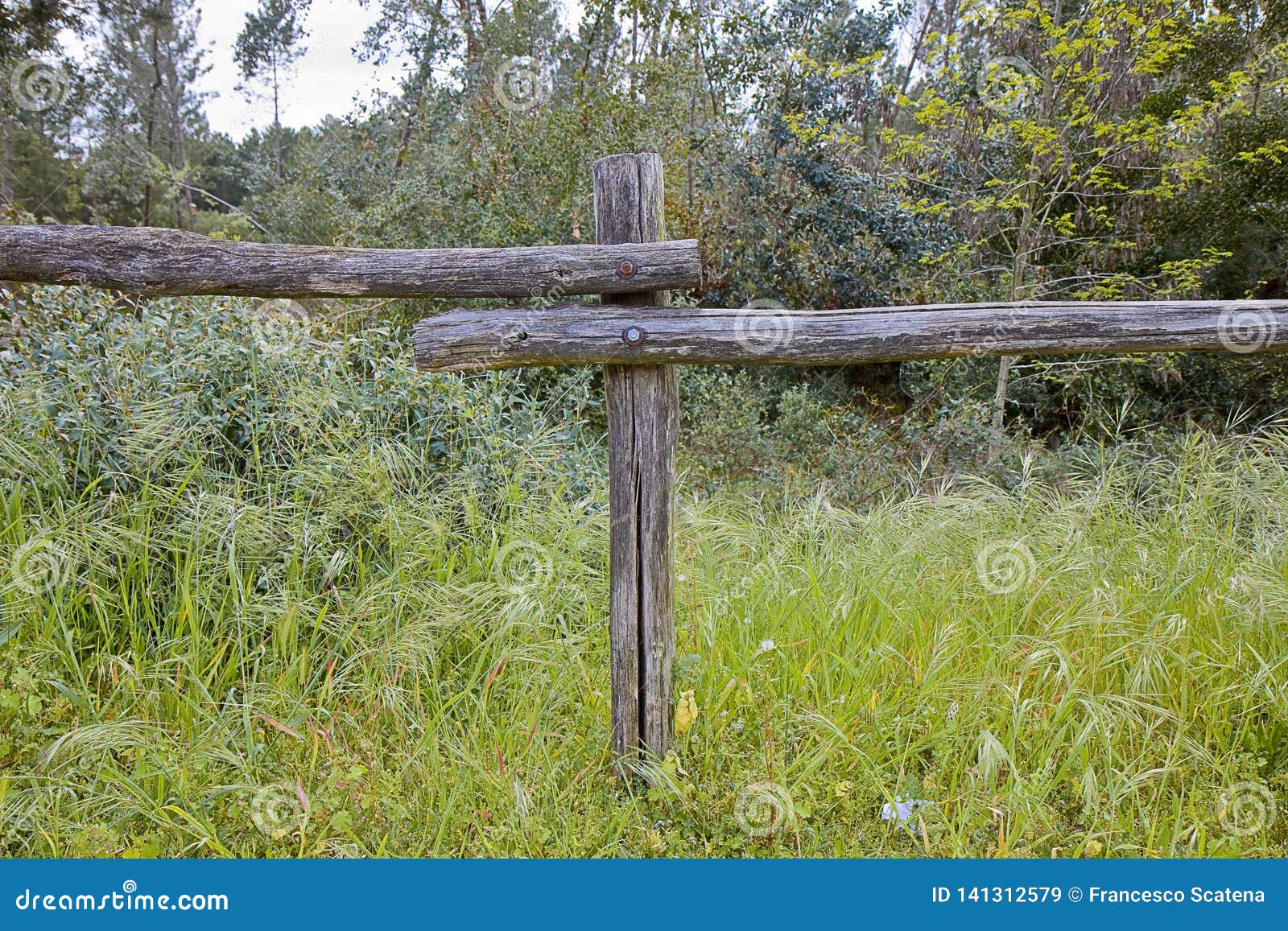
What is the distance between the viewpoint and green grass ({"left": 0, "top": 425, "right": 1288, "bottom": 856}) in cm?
236

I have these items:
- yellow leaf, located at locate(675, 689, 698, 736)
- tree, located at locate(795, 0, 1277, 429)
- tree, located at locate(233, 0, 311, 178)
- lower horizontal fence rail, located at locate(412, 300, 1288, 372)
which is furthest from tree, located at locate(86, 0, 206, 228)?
yellow leaf, located at locate(675, 689, 698, 736)

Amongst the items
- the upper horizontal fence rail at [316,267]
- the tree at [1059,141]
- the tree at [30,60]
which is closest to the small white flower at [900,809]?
the upper horizontal fence rail at [316,267]

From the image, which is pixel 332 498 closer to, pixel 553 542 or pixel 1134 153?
pixel 553 542

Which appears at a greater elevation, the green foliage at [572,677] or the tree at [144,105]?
the tree at [144,105]

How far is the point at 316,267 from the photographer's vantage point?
7.98 ft

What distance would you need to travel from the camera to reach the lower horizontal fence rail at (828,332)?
7.74ft

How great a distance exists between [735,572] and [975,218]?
6.02m

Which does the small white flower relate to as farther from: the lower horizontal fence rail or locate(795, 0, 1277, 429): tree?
locate(795, 0, 1277, 429): tree

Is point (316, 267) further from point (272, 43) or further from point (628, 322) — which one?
point (272, 43)

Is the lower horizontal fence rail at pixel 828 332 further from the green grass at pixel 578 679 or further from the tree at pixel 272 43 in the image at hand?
the tree at pixel 272 43

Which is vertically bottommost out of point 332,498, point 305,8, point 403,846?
point 403,846

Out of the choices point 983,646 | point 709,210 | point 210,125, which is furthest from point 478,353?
point 210,125

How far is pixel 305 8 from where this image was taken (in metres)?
15.3

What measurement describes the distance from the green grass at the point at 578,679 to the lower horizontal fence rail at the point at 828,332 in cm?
96
